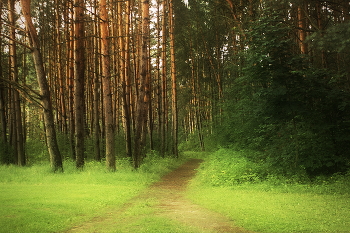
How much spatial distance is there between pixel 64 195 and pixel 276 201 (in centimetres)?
574

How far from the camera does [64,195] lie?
28.3 ft

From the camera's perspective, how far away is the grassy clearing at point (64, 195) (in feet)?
19.3

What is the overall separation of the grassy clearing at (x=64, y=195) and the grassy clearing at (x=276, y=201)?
245 centimetres

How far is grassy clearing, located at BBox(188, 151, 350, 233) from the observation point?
564 centimetres

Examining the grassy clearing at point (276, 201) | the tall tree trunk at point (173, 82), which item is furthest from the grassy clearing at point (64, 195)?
the tall tree trunk at point (173, 82)

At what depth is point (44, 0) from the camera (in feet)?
71.3

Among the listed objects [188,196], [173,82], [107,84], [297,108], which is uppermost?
[173,82]

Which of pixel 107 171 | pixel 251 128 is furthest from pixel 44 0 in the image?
pixel 251 128

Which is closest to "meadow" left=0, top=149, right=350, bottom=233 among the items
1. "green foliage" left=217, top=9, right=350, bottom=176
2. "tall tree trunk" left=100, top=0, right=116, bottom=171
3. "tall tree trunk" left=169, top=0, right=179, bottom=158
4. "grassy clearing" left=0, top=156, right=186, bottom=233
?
"grassy clearing" left=0, top=156, right=186, bottom=233

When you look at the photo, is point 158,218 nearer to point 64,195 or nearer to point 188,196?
point 188,196

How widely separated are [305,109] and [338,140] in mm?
1620

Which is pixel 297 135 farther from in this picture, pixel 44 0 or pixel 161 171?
pixel 44 0

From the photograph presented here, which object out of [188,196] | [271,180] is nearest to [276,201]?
[188,196]

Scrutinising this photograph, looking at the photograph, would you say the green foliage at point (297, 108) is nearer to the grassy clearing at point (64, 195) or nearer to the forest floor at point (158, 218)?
the forest floor at point (158, 218)
